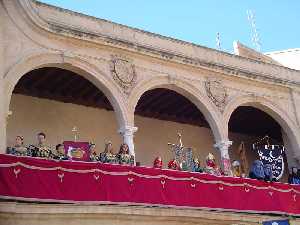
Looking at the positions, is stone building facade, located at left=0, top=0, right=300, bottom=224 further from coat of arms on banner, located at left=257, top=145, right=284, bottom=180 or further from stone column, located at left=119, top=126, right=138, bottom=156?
coat of arms on banner, located at left=257, top=145, right=284, bottom=180

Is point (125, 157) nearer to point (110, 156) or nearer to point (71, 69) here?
point (110, 156)

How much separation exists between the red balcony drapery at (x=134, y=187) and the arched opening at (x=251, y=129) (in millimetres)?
4333

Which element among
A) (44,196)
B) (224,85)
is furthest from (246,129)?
(44,196)

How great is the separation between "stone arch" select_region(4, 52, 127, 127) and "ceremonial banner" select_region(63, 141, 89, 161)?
126 cm

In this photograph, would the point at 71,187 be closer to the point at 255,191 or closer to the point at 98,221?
the point at 98,221

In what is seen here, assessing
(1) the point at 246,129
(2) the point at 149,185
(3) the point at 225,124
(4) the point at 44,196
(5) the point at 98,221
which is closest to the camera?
(4) the point at 44,196

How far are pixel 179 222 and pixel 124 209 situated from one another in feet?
5.94

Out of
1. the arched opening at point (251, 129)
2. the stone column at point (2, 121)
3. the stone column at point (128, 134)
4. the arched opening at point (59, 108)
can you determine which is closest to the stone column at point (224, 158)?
the arched opening at point (251, 129)

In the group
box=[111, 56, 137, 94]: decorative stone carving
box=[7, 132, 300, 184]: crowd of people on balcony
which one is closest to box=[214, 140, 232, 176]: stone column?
box=[7, 132, 300, 184]: crowd of people on balcony

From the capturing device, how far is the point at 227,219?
50.3 feet

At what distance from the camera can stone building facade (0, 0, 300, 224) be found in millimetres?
14109

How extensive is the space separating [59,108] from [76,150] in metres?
3.15

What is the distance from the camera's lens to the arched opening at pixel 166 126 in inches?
749

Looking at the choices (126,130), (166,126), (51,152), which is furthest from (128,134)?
(166,126)
